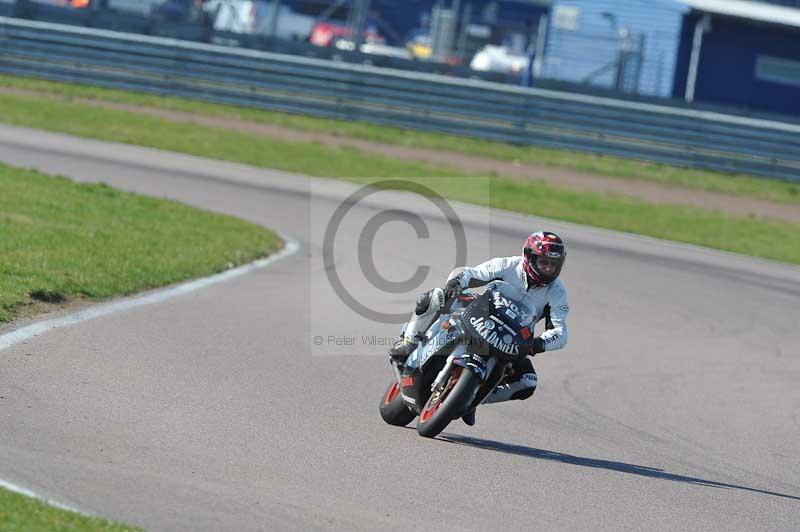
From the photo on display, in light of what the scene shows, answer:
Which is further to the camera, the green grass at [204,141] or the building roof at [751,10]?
the building roof at [751,10]

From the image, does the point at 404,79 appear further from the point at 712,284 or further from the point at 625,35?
the point at 712,284

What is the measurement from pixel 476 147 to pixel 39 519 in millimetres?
22841

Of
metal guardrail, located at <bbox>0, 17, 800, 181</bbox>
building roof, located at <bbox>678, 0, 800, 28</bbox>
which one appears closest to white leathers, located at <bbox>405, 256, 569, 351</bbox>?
metal guardrail, located at <bbox>0, 17, 800, 181</bbox>

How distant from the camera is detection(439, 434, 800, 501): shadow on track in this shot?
7645mm

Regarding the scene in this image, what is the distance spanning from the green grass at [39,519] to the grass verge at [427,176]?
16830 mm

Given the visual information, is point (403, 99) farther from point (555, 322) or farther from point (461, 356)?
point (461, 356)

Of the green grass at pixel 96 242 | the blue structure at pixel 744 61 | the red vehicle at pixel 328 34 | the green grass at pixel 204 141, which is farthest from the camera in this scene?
the red vehicle at pixel 328 34

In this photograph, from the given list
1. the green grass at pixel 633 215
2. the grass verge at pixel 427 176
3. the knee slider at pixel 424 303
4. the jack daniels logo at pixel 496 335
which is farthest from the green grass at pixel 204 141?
the jack daniels logo at pixel 496 335

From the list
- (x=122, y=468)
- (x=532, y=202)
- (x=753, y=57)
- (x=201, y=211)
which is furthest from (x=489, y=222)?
(x=753, y=57)

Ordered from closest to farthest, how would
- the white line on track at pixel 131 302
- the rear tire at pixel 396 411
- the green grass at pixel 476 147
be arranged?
the rear tire at pixel 396 411, the white line on track at pixel 131 302, the green grass at pixel 476 147

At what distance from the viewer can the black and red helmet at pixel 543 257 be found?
25.0ft

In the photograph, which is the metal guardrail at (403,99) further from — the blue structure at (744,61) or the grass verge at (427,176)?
the blue structure at (744,61)

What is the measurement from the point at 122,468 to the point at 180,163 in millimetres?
16877

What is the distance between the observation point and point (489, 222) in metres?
19.7
